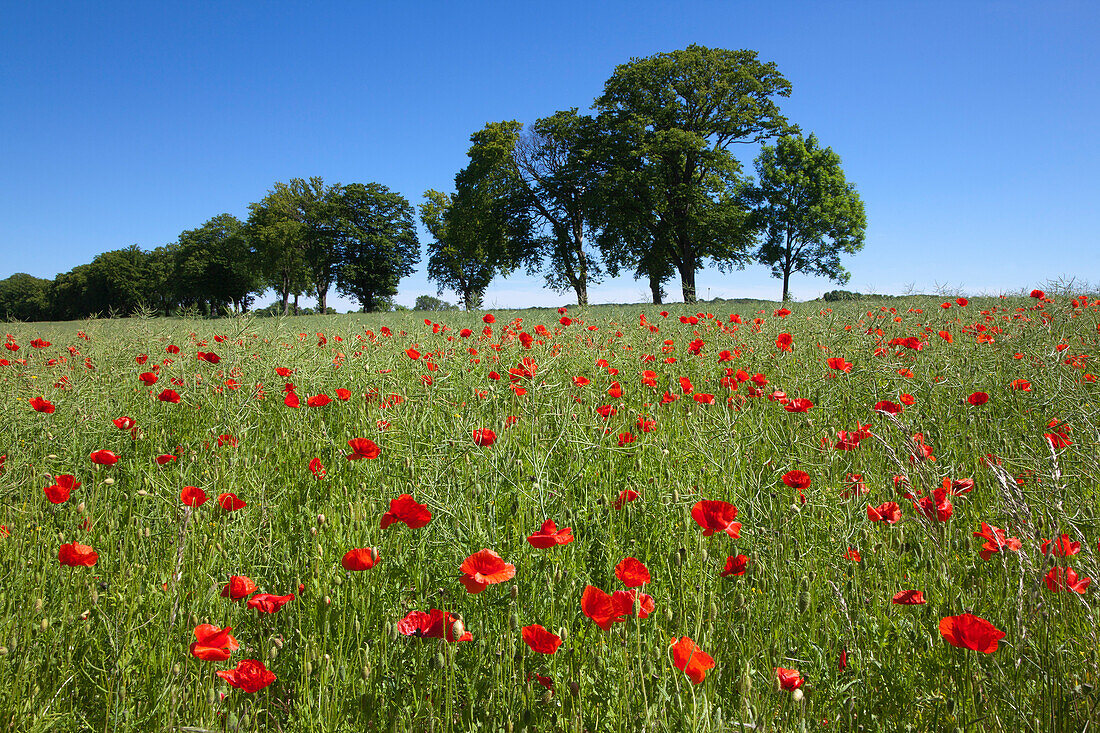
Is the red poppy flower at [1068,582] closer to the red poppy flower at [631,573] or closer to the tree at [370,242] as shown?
the red poppy flower at [631,573]

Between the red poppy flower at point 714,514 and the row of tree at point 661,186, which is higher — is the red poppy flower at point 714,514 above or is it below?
below

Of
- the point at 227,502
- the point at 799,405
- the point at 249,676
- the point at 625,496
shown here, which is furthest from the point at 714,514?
the point at 227,502

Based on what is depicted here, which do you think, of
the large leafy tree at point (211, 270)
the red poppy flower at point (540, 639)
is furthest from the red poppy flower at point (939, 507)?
the large leafy tree at point (211, 270)

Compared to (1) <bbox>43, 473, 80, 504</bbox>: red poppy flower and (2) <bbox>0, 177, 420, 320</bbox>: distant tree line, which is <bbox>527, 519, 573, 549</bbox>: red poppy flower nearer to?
(1) <bbox>43, 473, 80, 504</bbox>: red poppy flower

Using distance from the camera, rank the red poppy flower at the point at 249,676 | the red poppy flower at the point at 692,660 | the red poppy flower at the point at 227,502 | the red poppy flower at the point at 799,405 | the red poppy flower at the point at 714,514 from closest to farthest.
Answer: the red poppy flower at the point at 692,660
the red poppy flower at the point at 249,676
the red poppy flower at the point at 714,514
the red poppy flower at the point at 227,502
the red poppy flower at the point at 799,405

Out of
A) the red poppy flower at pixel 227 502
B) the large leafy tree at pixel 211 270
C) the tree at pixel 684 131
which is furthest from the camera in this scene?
the large leafy tree at pixel 211 270

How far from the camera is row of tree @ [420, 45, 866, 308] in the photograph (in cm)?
2541

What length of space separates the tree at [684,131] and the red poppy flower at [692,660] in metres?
25.5

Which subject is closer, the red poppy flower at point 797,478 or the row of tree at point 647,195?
the red poppy flower at point 797,478

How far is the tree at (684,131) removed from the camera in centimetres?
2522

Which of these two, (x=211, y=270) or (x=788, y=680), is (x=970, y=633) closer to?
(x=788, y=680)

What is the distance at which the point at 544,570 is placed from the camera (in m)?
1.56

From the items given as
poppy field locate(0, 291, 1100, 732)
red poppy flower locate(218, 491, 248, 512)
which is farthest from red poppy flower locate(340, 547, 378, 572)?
red poppy flower locate(218, 491, 248, 512)

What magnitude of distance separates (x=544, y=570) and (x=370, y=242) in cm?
4882
